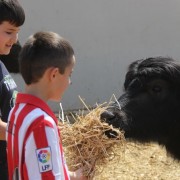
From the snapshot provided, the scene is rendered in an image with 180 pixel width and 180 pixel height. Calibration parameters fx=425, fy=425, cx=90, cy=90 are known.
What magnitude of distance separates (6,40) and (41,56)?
80 centimetres

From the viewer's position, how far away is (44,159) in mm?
1909

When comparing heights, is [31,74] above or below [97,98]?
above

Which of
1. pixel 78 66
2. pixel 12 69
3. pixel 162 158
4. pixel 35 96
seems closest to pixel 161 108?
pixel 12 69

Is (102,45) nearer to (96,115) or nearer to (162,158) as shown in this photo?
(162,158)

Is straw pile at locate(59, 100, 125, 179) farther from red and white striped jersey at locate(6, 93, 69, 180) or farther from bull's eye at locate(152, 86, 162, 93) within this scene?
bull's eye at locate(152, 86, 162, 93)

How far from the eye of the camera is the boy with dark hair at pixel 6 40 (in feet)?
9.05

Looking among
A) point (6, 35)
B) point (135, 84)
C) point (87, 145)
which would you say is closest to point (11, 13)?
point (6, 35)

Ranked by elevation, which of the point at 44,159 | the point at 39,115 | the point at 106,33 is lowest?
the point at 106,33

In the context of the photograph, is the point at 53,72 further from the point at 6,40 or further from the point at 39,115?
the point at 6,40

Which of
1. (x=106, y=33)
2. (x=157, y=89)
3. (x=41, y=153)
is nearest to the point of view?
(x=41, y=153)

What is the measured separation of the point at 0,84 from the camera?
9.15ft

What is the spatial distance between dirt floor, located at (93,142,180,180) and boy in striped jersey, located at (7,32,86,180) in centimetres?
304

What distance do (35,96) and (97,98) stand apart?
6.20 m

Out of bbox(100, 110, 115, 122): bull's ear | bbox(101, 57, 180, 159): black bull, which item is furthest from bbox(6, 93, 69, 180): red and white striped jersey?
bbox(101, 57, 180, 159): black bull
